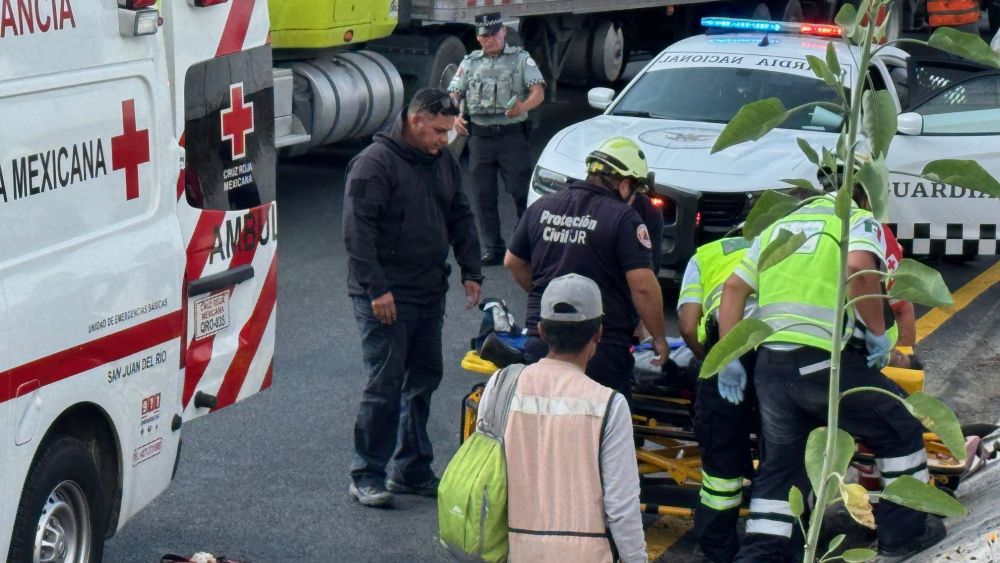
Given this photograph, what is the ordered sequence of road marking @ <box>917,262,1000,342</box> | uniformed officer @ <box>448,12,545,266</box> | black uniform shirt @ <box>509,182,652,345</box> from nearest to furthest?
black uniform shirt @ <box>509,182,652,345</box> < road marking @ <box>917,262,1000,342</box> < uniformed officer @ <box>448,12,545,266</box>

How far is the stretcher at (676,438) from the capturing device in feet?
18.4

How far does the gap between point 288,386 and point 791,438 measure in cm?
334

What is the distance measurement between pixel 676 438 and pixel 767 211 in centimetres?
267

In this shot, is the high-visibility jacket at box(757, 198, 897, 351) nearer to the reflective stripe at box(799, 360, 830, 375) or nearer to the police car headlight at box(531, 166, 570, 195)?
the reflective stripe at box(799, 360, 830, 375)

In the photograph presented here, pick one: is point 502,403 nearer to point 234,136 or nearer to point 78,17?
point 78,17

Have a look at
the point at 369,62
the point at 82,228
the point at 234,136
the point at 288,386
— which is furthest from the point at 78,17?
the point at 369,62

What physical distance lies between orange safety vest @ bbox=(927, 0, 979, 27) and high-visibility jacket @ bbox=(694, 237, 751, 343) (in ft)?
39.6

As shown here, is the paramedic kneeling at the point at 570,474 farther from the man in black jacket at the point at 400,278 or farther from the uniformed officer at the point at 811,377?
the man in black jacket at the point at 400,278

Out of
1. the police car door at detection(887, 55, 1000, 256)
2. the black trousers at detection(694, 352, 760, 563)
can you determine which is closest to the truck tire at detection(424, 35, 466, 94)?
the police car door at detection(887, 55, 1000, 256)

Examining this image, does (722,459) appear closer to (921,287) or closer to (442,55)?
(921,287)

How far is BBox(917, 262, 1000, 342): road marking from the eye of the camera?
902 cm

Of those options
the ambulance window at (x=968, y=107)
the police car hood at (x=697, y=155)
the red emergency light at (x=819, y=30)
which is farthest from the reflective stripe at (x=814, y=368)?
the red emergency light at (x=819, y=30)

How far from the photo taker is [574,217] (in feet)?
18.2

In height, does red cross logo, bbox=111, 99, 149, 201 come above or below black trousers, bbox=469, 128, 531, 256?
above
